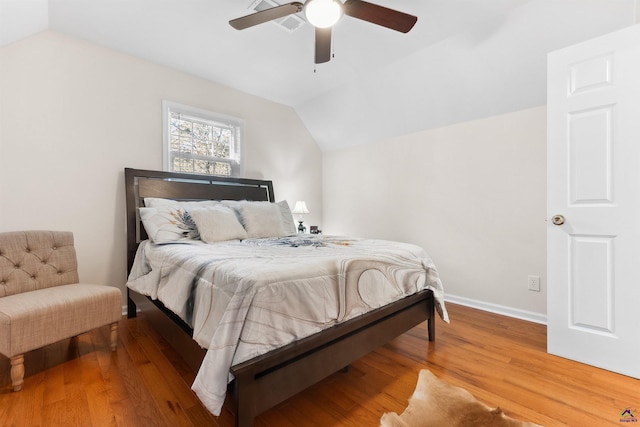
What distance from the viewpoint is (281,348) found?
129cm

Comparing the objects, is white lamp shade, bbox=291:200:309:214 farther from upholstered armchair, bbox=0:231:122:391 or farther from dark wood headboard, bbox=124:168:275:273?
upholstered armchair, bbox=0:231:122:391

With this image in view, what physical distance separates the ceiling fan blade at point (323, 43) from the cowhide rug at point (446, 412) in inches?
93.5

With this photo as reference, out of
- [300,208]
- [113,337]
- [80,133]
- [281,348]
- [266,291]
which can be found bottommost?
[113,337]

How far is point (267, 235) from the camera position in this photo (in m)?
2.89

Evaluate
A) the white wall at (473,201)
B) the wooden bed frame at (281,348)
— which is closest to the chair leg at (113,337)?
the wooden bed frame at (281,348)

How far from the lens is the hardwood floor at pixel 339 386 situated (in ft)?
4.71

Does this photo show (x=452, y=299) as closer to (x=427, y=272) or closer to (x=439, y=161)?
(x=427, y=272)

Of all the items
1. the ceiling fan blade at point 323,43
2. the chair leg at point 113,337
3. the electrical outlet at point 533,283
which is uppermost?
the ceiling fan blade at point 323,43

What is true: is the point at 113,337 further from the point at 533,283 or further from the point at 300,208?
the point at 533,283

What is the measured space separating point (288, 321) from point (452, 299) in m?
2.66

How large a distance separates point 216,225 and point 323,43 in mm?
1716

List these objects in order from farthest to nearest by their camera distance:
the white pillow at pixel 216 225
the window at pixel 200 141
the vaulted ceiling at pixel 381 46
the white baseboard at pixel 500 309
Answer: the window at pixel 200 141 → the white baseboard at pixel 500 309 → the white pillow at pixel 216 225 → the vaulted ceiling at pixel 381 46

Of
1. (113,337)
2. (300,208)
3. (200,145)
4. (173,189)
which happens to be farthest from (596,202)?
(200,145)

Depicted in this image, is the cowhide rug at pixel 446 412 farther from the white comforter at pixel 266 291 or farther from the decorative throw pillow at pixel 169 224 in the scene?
the decorative throw pillow at pixel 169 224
